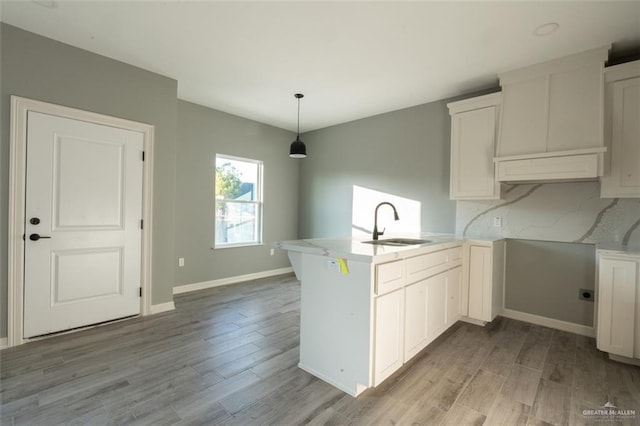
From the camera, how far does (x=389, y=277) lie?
1932 mm

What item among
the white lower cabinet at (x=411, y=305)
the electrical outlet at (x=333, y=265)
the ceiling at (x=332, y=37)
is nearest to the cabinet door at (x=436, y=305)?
the white lower cabinet at (x=411, y=305)

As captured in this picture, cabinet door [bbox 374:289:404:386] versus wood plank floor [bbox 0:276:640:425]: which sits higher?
cabinet door [bbox 374:289:404:386]

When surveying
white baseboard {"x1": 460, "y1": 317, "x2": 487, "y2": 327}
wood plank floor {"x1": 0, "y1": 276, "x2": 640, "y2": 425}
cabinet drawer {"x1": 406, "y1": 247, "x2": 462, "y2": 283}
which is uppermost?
cabinet drawer {"x1": 406, "y1": 247, "x2": 462, "y2": 283}

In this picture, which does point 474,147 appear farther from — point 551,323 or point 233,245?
point 233,245

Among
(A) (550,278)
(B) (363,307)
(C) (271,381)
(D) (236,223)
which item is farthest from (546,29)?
(D) (236,223)

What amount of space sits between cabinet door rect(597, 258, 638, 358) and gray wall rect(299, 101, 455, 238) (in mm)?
1571

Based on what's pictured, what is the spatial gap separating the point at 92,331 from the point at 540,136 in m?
4.81

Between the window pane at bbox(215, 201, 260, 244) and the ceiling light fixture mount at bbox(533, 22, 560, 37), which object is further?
the window pane at bbox(215, 201, 260, 244)

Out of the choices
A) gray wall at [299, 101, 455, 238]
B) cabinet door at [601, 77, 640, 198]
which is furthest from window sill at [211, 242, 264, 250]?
cabinet door at [601, 77, 640, 198]

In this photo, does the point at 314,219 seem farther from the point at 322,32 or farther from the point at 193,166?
the point at 322,32

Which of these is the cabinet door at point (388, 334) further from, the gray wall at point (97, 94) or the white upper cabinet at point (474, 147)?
the gray wall at point (97, 94)

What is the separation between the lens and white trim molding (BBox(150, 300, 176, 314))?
3339 millimetres

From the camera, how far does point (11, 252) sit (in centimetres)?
249

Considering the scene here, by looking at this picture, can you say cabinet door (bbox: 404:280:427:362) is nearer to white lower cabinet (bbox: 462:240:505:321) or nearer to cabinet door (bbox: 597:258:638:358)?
white lower cabinet (bbox: 462:240:505:321)
